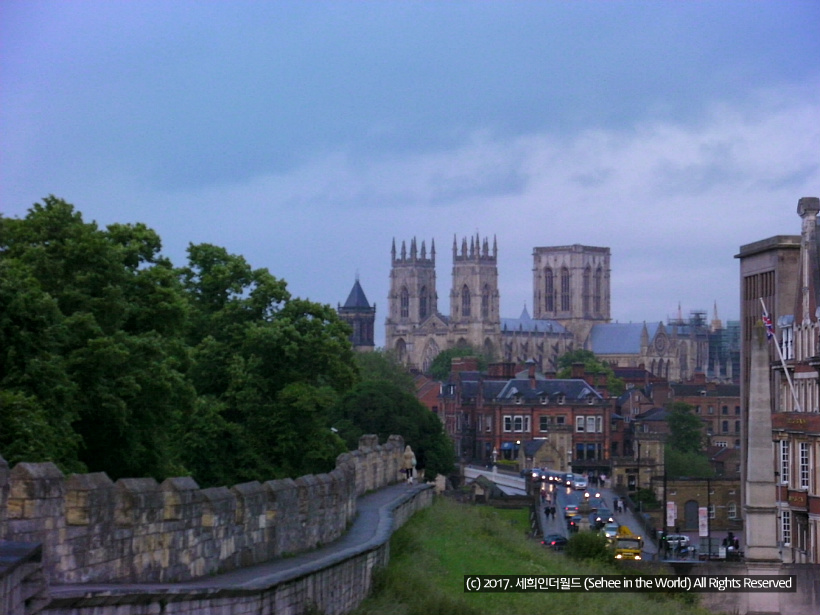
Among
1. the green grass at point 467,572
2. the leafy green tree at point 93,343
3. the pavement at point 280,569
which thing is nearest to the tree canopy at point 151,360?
the leafy green tree at point 93,343

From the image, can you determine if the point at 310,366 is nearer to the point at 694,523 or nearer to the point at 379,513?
the point at 379,513

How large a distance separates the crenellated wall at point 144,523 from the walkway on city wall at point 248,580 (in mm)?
217

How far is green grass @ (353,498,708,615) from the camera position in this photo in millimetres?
22016

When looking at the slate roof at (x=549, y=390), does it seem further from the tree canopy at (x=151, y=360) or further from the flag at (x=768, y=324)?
the tree canopy at (x=151, y=360)

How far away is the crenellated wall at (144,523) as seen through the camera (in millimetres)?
13414

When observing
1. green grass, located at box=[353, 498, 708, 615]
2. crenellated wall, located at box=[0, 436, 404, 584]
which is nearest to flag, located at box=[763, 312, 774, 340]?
green grass, located at box=[353, 498, 708, 615]

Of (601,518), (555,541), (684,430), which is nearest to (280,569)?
(555,541)

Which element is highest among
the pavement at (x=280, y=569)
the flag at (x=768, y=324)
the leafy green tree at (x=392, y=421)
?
the flag at (x=768, y=324)

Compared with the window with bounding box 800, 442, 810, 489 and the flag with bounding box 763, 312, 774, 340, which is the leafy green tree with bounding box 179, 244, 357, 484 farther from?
the window with bounding box 800, 442, 810, 489

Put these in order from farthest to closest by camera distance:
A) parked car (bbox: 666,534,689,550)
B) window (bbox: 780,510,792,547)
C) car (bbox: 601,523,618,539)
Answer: parked car (bbox: 666,534,689,550)
car (bbox: 601,523,618,539)
window (bbox: 780,510,792,547)

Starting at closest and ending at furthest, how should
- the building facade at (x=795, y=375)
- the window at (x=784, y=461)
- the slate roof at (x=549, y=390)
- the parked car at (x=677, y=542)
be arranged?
1. the building facade at (x=795, y=375)
2. the window at (x=784, y=461)
3. the parked car at (x=677, y=542)
4. the slate roof at (x=549, y=390)

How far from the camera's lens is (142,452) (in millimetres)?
31094

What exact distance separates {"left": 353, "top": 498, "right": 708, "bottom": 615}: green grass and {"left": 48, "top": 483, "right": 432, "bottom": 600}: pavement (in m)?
0.57

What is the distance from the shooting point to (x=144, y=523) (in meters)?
15.6
